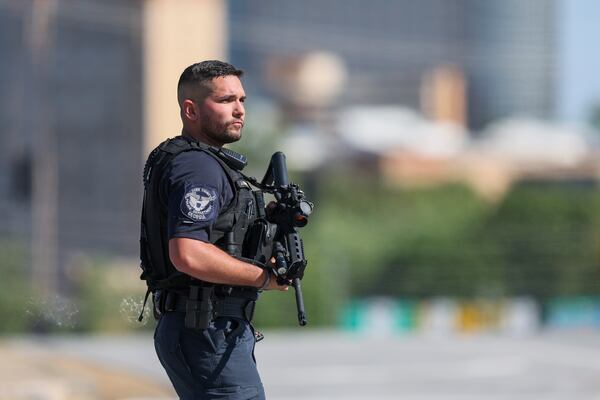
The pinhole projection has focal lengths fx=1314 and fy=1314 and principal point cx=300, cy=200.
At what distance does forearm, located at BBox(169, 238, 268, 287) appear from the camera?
15.6 ft

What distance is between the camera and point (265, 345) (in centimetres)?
2422

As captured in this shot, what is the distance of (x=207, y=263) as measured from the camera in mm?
4762

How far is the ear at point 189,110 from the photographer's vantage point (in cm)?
502

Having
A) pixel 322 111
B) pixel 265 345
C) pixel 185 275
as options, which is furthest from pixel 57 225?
pixel 322 111

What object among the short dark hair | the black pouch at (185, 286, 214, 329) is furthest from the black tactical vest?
the short dark hair

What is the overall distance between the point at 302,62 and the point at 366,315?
102 metres

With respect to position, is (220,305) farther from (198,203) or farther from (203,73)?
(203,73)

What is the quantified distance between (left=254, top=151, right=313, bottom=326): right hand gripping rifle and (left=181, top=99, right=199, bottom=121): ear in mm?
420

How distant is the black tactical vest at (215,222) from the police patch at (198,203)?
0.15 metres

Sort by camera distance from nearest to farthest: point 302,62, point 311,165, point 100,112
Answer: point 100,112, point 311,165, point 302,62

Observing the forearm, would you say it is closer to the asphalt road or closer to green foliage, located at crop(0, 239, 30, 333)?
the asphalt road

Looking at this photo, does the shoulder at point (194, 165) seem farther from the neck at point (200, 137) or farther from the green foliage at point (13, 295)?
the green foliage at point (13, 295)

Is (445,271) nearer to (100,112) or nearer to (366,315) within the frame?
(366,315)

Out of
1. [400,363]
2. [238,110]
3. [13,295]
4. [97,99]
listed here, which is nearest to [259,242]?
[238,110]
